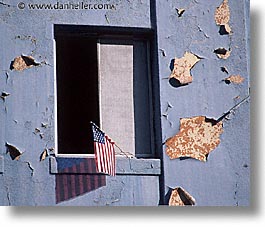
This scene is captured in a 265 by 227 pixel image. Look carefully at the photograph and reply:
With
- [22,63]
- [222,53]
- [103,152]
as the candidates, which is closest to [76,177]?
[103,152]

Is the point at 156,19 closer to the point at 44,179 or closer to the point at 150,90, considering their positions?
the point at 150,90

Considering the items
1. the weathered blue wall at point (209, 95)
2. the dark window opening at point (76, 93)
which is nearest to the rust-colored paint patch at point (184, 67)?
the weathered blue wall at point (209, 95)

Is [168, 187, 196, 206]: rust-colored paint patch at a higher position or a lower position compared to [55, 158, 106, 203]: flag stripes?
lower

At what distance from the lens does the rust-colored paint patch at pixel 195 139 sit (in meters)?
2.26

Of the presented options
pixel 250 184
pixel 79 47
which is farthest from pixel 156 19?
pixel 250 184

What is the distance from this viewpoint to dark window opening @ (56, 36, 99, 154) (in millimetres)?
2227

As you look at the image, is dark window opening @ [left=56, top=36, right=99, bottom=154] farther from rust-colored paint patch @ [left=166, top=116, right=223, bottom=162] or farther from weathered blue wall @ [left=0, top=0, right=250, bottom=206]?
rust-colored paint patch @ [left=166, top=116, right=223, bottom=162]

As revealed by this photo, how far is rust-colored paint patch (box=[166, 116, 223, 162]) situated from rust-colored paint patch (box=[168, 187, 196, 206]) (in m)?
0.10

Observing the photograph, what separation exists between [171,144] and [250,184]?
0.27 m

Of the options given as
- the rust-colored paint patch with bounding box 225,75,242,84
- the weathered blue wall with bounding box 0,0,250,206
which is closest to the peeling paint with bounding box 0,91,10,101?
the weathered blue wall with bounding box 0,0,250,206

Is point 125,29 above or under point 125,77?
above

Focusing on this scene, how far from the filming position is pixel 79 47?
228cm

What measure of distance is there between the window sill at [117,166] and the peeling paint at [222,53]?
38cm

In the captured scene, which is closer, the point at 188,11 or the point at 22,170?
the point at 22,170
